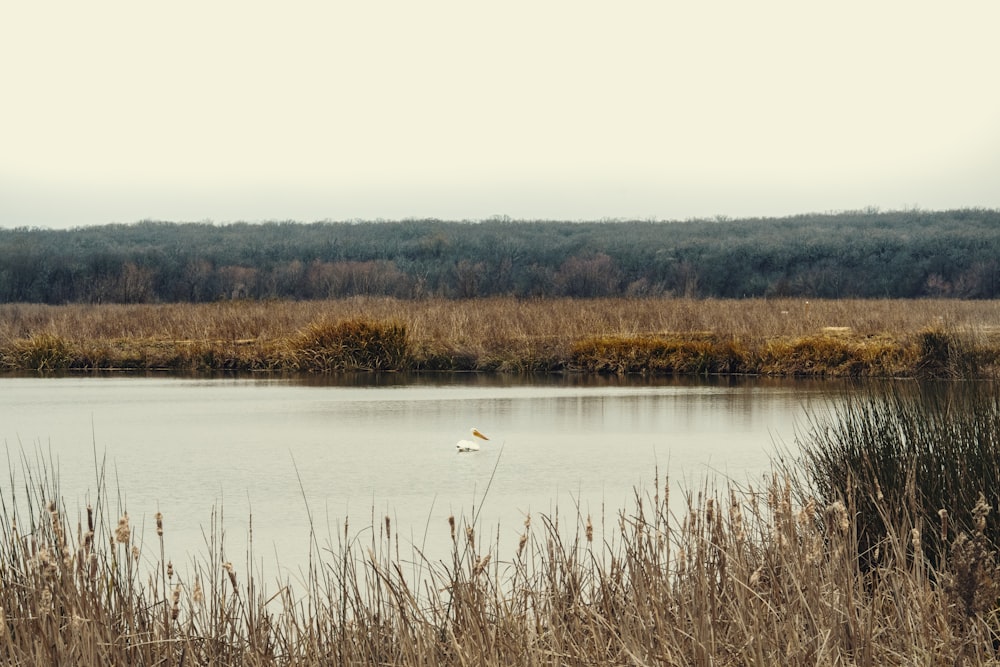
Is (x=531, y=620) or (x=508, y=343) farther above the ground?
(x=531, y=620)

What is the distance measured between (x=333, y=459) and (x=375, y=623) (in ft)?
18.4

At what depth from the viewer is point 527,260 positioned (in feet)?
242

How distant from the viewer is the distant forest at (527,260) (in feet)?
194

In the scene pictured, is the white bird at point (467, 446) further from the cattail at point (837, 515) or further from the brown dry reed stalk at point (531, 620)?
the cattail at point (837, 515)

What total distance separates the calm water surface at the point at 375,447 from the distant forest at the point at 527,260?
108 feet

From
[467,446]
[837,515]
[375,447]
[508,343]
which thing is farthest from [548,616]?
[508,343]

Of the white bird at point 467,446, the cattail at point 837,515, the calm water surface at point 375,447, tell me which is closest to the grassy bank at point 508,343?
the calm water surface at point 375,447

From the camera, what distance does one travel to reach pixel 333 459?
9242mm

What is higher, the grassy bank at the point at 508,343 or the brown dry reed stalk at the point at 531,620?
the brown dry reed stalk at the point at 531,620

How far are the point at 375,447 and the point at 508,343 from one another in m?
10.1

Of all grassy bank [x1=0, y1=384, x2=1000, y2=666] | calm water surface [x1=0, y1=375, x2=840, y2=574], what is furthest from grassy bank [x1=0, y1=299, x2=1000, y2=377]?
grassy bank [x1=0, y1=384, x2=1000, y2=666]

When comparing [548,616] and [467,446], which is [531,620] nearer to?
[548,616]

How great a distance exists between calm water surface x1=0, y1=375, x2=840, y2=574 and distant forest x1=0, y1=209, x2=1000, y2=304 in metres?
33.0

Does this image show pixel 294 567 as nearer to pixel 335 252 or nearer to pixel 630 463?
pixel 630 463
